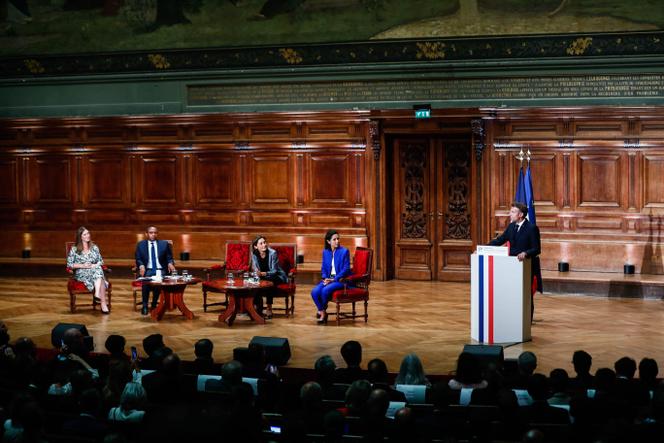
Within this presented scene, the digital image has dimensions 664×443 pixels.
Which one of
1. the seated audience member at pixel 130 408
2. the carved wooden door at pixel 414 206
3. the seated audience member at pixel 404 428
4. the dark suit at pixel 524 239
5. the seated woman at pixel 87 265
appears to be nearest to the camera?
the seated audience member at pixel 404 428

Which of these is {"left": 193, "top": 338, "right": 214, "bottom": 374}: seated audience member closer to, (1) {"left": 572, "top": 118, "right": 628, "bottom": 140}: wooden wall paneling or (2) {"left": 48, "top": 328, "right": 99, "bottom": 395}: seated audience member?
(2) {"left": 48, "top": 328, "right": 99, "bottom": 395}: seated audience member

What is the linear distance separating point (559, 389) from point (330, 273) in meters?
5.42

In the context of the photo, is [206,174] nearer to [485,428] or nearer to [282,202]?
[282,202]

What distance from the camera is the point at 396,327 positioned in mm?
9914

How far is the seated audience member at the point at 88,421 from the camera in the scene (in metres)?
4.29

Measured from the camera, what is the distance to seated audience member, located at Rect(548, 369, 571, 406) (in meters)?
4.99

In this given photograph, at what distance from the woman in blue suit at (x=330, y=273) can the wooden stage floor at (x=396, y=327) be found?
264 millimetres

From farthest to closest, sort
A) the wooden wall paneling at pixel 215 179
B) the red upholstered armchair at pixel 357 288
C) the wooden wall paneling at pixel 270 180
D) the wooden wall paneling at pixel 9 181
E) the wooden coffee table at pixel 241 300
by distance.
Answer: the wooden wall paneling at pixel 9 181 → the wooden wall paneling at pixel 215 179 → the wooden wall paneling at pixel 270 180 → the red upholstered armchair at pixel 357 288 → the wooden coffee table at pixel 241 300

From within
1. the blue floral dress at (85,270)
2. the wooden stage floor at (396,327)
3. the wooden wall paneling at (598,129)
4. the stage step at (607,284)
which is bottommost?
the wooden stage floor at (396,327)

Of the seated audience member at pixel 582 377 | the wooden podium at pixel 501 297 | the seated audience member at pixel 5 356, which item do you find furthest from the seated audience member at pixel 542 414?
the wooden podium at pixel 501 297

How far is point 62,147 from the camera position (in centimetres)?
1510

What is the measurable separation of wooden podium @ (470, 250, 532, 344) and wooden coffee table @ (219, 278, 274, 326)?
2.65 metres

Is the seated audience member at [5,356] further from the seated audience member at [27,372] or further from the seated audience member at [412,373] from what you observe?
the seated audience member at [412,373]

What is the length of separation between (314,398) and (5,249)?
12227 mm
